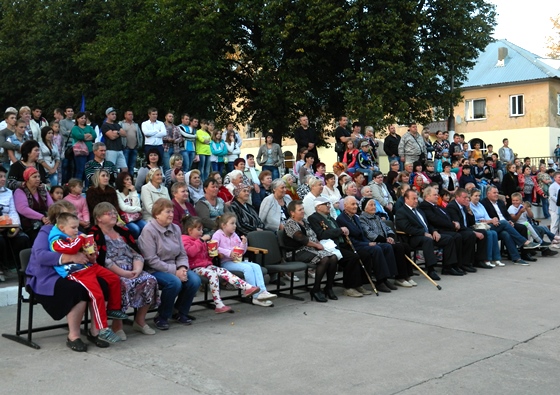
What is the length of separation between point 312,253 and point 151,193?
267cm

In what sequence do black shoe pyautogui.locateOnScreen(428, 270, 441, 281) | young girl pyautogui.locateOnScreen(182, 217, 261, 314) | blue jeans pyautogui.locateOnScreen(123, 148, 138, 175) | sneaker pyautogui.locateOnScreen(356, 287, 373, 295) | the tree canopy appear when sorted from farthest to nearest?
1. the tree canopy
2. blue jeans pyautogui.locateOnScreen(123, 148, 138, 175)
3. black shoe pyautogui.locateOnScreen(428, 270, 441, 281)
4. sneaker pyautogui.locateOnScreen(356, 287, 373, 295)
5. young girl pyautogui.locateOnScreen(182, 217, 261, 314)

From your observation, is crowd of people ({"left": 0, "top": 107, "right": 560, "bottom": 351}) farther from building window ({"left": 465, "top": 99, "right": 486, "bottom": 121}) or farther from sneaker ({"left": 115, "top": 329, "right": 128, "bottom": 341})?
building window ({"left": 465, "top": 99, "right": 486, "bottom": 121})

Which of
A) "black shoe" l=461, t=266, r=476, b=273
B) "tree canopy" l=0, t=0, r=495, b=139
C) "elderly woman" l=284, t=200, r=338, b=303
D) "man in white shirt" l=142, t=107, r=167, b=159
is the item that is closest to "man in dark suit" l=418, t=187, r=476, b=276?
"black shoe" l=461, t=266, r=476, b=273

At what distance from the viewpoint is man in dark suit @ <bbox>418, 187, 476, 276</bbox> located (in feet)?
35.3

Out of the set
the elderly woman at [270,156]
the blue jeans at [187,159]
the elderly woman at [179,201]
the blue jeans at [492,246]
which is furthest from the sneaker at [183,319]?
the elderly woman at [270,156]

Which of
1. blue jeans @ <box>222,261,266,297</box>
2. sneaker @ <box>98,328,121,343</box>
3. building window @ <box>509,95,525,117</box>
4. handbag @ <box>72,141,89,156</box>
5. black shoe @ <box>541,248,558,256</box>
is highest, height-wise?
building window @ <box>509,95,525,117</box>

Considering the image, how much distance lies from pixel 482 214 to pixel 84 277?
8360mm

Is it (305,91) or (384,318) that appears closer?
(384,318)

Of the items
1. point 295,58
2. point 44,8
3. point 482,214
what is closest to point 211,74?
point 295,58

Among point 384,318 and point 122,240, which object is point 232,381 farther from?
point 384,318

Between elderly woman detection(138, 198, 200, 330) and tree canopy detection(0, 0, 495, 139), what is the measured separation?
619 inches

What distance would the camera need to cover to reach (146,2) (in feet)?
84.3

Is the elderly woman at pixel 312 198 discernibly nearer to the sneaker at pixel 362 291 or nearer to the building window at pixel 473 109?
the sneaker at pixel 362 291

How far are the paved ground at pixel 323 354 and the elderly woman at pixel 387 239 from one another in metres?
1.25
